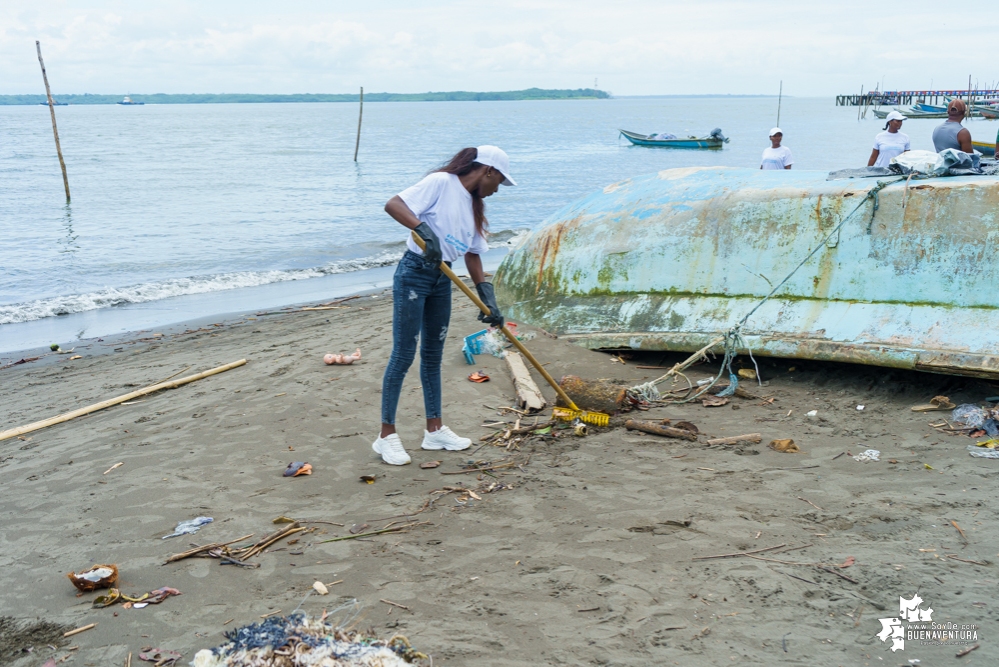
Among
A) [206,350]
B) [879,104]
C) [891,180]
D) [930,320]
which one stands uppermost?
[879,104]

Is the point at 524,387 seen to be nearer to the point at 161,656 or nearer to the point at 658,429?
the point at 658,429

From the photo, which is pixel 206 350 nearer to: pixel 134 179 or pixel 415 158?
pixel 134 179

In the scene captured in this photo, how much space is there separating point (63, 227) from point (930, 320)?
61.2 feet

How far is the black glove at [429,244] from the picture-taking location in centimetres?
395

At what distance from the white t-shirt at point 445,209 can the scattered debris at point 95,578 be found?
2018 mm

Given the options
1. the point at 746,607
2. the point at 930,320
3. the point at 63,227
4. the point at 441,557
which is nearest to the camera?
the point at 746,607

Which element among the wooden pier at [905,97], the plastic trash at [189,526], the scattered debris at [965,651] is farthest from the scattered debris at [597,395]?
the wooden pier at [905,97]

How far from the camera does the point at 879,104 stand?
281 feet

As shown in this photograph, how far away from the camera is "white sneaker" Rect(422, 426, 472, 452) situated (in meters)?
4.57

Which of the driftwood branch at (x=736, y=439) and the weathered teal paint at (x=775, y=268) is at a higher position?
the weathered teal paint at (x=775, y=268)

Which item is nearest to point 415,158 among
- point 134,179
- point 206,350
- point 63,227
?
point 134,179

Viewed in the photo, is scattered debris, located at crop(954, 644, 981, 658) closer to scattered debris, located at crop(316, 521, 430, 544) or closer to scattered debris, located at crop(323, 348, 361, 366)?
scattered debris, located at crop(316, 521, 430, 544)

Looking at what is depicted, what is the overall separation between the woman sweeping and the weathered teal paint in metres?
2.13

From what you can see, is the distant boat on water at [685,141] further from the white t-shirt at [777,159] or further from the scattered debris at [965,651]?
the scattered debris at [965,651]
